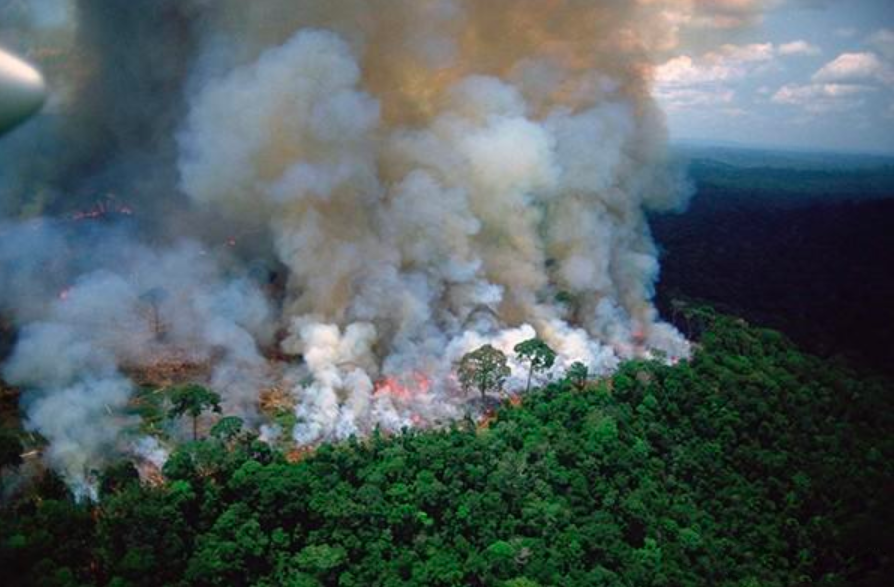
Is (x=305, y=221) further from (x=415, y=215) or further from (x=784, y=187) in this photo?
(x=784, y=187)

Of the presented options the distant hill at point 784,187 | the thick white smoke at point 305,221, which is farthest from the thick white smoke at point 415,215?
the distant hill at point 784,187

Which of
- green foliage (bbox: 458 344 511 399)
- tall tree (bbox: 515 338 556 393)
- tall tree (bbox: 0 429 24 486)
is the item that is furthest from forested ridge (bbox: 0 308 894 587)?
green foliage (bbox: 458 344 511 399)

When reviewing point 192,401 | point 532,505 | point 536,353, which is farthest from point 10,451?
point 536,353

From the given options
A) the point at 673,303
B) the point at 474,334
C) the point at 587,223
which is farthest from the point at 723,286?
the point at 474,334

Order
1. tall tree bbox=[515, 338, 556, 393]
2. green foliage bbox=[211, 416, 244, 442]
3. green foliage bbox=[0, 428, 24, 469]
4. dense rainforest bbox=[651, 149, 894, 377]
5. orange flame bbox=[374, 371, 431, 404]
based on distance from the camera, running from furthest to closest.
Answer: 1. dense rainforest bbox=[651, 149, 894, 377]
2. tall tree bbox=[515, 338, 556, 393]
3. orange flame bbox=[374, 371, 431, 404]
4. green foliage bbox=[211, 416, 244, 442]
5. green foliage bbox=[0, 428, 24, 469]

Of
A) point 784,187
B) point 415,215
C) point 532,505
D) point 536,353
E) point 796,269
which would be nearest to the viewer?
point 532,505

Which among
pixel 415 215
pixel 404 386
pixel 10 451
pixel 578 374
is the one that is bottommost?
pixel 10 451

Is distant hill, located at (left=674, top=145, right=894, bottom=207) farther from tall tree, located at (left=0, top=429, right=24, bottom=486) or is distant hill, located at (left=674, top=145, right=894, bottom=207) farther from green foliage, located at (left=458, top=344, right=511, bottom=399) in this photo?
tall tree, located at (left=0, top=429, right=24, bottom=486)
